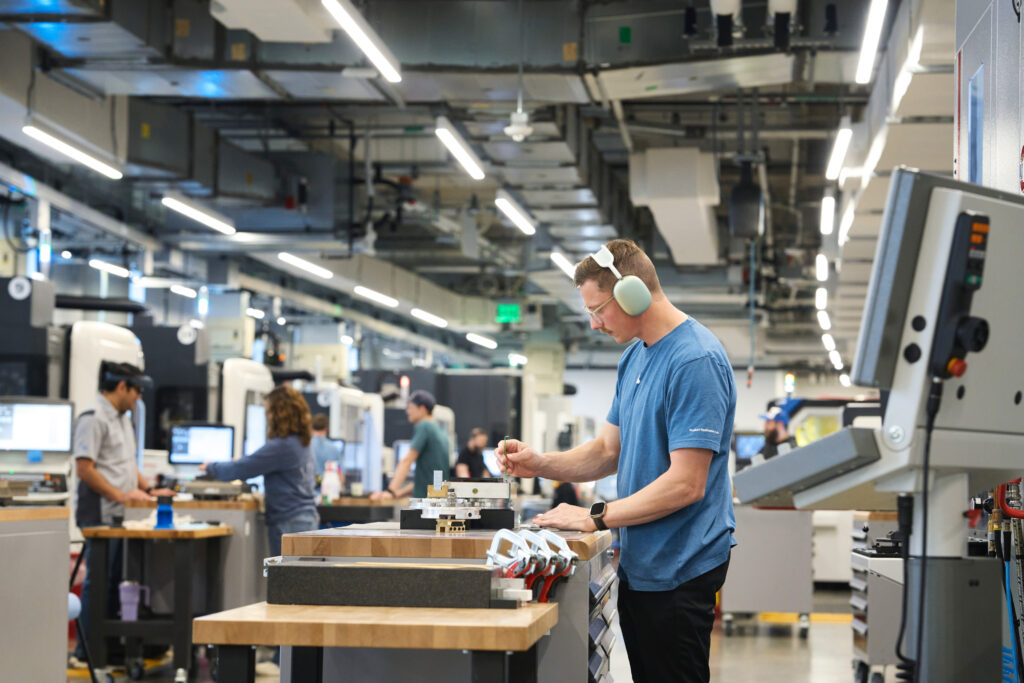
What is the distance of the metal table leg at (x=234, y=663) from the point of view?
2.15 m

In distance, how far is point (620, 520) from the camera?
2.74m

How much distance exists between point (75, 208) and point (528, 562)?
10249mm

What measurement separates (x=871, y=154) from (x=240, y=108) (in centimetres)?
580

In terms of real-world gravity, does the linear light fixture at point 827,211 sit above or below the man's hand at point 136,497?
above

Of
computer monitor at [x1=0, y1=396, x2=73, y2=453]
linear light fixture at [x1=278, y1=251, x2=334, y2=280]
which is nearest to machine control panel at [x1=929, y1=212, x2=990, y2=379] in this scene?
computer monitor at [x1=0, y1=396, x2=73, y2=453]

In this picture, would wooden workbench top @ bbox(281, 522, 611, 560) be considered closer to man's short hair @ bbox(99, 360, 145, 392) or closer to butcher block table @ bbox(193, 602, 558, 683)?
butcher block table @ bbox(193, 602, 558, 683)

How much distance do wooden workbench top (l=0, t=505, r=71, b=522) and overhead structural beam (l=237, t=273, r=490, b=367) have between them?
10668 millimetres

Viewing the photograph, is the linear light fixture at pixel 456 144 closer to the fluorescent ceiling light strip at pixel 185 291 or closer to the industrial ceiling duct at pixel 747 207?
the industrial ceiling duct at pixel 747 207

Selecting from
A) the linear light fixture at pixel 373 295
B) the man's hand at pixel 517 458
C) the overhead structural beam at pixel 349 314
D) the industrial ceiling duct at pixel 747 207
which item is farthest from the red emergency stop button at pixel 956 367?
the linear light fixture at pixel 373 295

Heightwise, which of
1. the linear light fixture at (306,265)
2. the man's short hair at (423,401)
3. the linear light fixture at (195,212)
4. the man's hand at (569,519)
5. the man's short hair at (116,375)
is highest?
the linear light fixture at (195,212)

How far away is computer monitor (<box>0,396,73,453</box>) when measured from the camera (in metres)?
7.65

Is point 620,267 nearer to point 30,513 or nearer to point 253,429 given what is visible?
point 30,513

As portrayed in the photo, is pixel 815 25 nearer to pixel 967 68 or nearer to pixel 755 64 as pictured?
pixel 755 64

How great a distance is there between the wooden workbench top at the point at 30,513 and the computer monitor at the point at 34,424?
3121 millimetres
